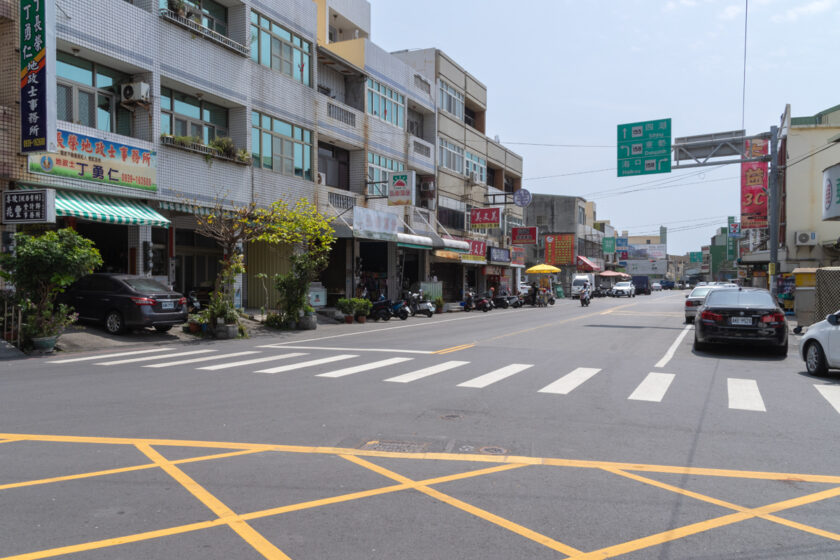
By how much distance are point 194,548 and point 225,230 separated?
15.7 metres

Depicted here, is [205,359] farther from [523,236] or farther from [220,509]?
[523,236]

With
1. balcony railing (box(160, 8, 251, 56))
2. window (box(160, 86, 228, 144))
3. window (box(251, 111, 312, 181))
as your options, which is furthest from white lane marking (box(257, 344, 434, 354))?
balcony railing (box(160, 8, 251, 56))

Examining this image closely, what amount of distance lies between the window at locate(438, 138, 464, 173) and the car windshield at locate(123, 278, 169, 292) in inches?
960

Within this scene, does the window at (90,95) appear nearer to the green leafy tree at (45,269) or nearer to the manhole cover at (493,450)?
the green leafy tree at (45,269)

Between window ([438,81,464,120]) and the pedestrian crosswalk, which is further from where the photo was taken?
window ([438,81,464,120])

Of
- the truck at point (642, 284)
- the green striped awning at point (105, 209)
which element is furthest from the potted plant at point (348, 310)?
the truck at point (642, 284)

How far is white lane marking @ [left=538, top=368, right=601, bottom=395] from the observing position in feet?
30.6

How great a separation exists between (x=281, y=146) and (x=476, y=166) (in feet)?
72.4

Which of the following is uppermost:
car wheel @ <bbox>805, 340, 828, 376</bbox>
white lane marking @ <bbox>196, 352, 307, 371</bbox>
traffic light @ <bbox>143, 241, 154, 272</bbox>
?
traffic light @ <bbox>143, 241, 154, 272</bbox>

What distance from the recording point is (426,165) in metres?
36.8

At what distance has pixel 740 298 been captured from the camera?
581 inches

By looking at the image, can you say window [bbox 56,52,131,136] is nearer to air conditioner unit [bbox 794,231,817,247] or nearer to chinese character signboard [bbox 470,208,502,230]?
chinese character signboard [bbox 470,208,502,230]

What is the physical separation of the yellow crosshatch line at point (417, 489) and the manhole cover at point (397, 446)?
13 centimetres

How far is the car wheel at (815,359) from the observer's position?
1103cm
